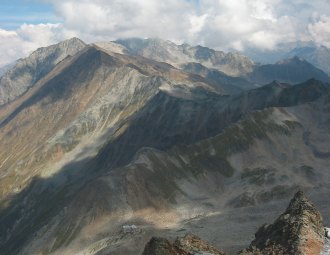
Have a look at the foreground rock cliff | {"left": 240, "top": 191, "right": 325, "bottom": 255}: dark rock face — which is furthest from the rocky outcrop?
{"left": 240, "top": 191, "right": 325, "bottom": 255}: dark rock face

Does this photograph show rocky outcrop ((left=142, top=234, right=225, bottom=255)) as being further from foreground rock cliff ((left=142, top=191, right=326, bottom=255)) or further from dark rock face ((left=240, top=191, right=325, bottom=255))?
dark rock face ((left=240, top=191, right=325, bottom=255))

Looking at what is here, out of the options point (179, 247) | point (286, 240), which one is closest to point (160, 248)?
point (179, 247)

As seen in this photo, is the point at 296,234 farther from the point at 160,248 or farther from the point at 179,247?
the point at 160,248

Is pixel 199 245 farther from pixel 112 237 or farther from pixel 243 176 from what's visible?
pixel 243 176

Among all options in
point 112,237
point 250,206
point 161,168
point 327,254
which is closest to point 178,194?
point 161,168

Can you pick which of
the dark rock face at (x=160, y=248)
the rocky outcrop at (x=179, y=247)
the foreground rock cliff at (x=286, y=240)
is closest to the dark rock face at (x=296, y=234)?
the foreground rock cliff at (x=286, y=240)

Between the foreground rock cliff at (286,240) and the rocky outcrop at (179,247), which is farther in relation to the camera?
the foreground rock cliff at (286,240)

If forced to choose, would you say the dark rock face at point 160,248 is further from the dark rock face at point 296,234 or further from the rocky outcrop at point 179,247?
the dark rock face at point 296,234
